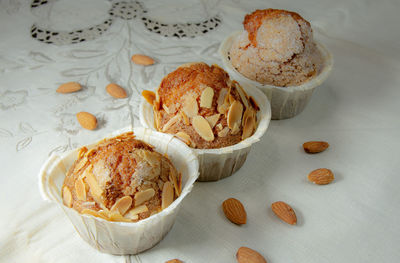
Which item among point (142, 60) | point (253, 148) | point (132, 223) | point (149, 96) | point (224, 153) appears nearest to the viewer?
point (132, 223)

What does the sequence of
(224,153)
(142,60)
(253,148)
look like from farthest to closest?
(142,60) < (253,148) < (224,153)

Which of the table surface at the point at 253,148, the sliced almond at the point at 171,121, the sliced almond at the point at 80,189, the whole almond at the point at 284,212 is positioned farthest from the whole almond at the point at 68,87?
the whole almond at the point at 284,212

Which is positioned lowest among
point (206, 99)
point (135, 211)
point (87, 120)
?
point (87, 120)

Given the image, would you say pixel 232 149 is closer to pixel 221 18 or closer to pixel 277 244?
pixel 277 244

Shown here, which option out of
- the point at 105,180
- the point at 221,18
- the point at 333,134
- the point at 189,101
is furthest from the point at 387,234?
the point at 221,18

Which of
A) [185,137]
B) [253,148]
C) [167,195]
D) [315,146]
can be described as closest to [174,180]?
[167,195]

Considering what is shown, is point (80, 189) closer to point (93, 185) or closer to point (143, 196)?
point (93, 185)
